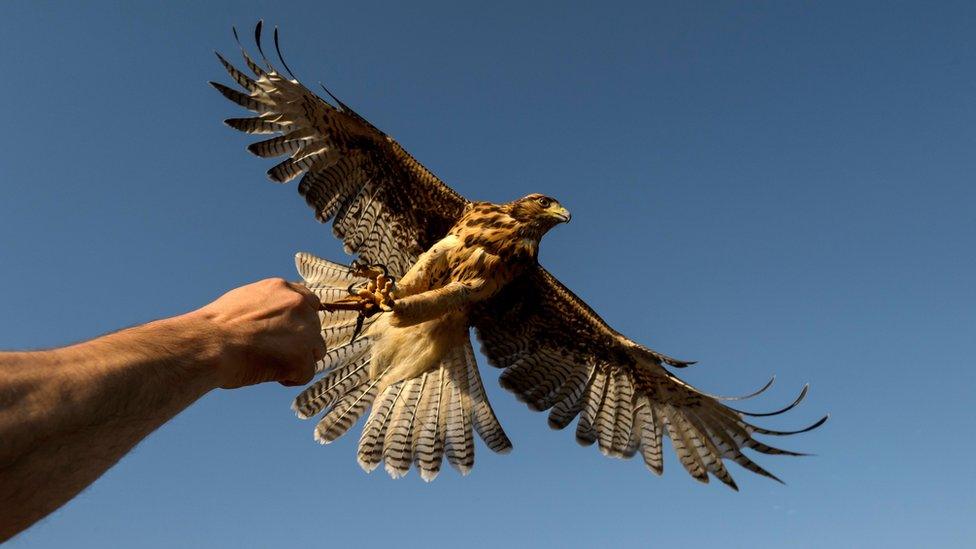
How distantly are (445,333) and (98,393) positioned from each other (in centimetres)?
576

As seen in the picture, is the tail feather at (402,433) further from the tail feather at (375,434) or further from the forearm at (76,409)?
the forearm at (76,409)

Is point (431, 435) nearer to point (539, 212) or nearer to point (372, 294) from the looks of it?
point (539, 212)

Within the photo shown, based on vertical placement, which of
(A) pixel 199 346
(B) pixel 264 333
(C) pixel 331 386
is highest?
(C) pixel 331 386

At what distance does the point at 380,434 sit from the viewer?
7566mm

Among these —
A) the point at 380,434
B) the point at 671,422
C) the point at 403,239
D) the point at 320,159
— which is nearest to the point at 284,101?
the point at 320,159

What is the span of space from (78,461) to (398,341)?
5.84 meters

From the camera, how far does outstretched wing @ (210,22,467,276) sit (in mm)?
6488

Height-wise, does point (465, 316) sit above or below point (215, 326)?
above

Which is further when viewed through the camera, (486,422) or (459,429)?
(486,422)

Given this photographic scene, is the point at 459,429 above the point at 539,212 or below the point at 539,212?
below

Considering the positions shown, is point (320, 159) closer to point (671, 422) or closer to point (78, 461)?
point (671, 422)

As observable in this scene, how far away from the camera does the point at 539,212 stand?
21.4ft

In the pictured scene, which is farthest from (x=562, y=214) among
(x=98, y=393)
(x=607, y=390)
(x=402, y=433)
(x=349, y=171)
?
(x=98, y=393)

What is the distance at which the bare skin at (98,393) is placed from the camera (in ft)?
4.39
